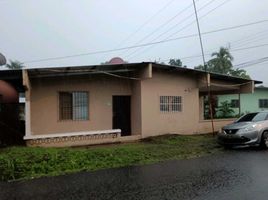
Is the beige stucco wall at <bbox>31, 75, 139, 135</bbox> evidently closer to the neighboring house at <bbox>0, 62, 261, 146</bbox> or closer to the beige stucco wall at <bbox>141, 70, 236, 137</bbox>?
the neighboring house at <bbox>0, 62, 261, 146</bbox>

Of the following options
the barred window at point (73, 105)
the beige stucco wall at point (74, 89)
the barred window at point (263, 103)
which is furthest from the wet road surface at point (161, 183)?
the barred window at point (263, 103)

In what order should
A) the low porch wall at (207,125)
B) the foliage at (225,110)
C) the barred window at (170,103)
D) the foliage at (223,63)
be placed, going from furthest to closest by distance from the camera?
1. the foliage at (223,63)
2. the foliage at (225,110)
3. the low porch wall at (207,125)
4. the barred window at (170,103)

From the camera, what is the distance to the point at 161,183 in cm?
927

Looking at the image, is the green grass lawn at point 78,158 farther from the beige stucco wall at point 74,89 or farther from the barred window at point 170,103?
the barred window at point 170,103

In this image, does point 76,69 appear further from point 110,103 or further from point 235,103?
point 235,103

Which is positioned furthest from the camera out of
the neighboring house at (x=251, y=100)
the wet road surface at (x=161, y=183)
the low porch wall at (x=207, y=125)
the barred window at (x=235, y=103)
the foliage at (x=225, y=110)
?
the neighboring house at (x=251, y=100)

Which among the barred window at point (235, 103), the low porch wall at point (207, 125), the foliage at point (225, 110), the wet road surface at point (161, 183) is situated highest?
the barred window at point (235, 103)

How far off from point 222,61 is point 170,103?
107 feet

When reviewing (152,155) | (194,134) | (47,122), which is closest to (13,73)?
(47,122)

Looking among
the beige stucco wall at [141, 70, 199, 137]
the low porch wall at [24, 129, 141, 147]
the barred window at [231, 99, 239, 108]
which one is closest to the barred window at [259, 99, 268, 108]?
the barred window at [231, 99, 239, 108]

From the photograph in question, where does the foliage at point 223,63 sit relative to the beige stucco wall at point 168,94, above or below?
above

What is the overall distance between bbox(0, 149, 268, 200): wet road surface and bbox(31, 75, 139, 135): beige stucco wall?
25.5 feet

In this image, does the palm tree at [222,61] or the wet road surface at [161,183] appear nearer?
the wet road surface at [161,183]

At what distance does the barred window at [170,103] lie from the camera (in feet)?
68.2
